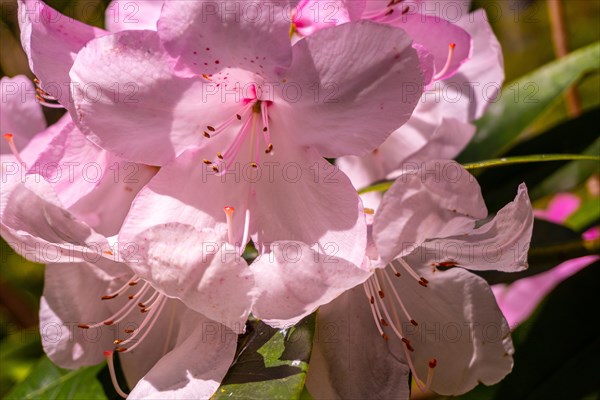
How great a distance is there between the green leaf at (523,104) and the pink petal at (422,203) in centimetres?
58

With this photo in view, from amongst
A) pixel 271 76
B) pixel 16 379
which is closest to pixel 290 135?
pixel 271 76

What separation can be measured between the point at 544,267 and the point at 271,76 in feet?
1.62

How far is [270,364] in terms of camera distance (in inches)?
25.6

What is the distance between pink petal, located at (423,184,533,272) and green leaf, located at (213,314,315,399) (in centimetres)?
16

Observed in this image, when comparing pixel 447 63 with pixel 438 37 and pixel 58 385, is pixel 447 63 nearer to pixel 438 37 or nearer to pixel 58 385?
pixel 438 37

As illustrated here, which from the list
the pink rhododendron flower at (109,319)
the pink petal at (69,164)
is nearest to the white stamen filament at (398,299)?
the pink rhododendron flower at (109,319)

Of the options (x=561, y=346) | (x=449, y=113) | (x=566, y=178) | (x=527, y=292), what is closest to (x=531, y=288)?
(x=527, y=292)

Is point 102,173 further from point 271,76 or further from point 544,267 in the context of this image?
point 544,267

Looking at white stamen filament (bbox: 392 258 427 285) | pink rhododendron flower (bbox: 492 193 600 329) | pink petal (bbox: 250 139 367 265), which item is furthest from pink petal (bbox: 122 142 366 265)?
pink rhododendron flower (bbox: 492 193 600 329)

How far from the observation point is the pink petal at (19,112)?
0.85m

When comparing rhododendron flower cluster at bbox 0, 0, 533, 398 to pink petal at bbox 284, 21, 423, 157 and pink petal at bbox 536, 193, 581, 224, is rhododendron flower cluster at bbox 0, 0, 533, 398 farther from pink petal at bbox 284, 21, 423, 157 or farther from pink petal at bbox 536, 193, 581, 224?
pink petal at bbox 536, 193, 581, 224

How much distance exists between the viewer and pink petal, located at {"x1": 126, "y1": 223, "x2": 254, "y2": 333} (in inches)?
23.3

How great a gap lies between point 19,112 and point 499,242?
599 millimetres

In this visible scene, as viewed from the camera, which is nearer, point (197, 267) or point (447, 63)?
point (197, 267)
